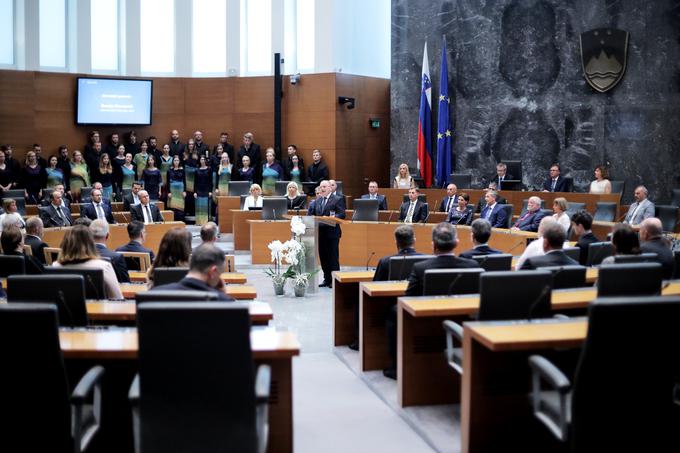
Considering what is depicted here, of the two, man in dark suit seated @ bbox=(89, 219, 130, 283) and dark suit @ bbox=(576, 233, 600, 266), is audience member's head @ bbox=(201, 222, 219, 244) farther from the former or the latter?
dark suit @ bbox=(576, 233, 600, 266)

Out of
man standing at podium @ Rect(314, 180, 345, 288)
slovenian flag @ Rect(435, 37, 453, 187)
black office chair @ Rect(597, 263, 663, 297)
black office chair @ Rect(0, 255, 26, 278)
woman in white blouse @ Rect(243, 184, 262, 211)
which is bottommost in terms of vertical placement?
man standing at podium @ Rect(314, 180, 345, 288)

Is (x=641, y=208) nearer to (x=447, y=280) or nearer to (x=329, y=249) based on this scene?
(x=329, y=249)

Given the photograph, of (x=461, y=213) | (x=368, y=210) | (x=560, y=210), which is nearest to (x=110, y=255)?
(x=560, y=210)

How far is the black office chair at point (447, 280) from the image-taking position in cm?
447

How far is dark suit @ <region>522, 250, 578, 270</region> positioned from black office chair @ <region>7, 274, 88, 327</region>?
2.72m

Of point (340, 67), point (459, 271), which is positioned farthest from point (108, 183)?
point (459, 271)

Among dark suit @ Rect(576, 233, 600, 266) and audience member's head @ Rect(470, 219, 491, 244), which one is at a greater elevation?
audience member's head @ Rect(470, 219, 491, 244)

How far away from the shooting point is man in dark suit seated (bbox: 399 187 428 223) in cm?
1115

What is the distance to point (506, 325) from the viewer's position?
136 inches

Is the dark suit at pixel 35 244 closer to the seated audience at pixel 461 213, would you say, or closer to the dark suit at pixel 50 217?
the dark suit at pixel 50 217

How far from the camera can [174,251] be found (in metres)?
4.61

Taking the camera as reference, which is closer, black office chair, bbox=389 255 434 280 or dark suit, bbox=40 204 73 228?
black office chair, bbox=389 255 434 280

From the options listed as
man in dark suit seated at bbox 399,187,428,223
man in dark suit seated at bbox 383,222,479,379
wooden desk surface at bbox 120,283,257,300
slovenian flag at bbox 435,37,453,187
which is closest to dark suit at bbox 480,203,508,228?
man in dark suit seated at bbox 399,187,428,223

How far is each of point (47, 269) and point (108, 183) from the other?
36.6ft
